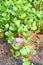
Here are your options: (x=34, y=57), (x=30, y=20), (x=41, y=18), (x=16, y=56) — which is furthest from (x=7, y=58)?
(x=41, y=18)

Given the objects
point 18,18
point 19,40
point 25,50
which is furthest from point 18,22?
point 25,50

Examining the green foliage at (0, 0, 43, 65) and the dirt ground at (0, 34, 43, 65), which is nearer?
the dirt ground at (0, 34, 43, 65)

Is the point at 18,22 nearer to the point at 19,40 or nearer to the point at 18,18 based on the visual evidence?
the point at 18,18

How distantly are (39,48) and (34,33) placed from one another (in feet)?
0.79

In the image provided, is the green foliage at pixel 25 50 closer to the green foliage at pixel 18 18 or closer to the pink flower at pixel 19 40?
the pink flower at pixel 19 40

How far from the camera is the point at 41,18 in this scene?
2.55 m

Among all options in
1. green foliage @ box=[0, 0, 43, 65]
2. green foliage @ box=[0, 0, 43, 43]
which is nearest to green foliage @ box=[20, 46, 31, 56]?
green foliage @ box=[0, 0, 43, 65]

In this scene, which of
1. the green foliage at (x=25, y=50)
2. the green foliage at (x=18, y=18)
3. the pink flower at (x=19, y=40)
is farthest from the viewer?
the green foliage at (x=18, y=18)

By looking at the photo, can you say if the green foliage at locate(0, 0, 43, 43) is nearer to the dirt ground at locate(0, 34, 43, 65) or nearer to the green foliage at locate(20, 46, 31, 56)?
the dirt ground at locate(0, 34, 43, 65)

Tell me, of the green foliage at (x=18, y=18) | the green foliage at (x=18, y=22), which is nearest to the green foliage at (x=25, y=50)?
the green foliage at (x=18, y=22)

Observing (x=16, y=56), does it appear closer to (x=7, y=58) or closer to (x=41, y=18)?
(x=7, y=58)

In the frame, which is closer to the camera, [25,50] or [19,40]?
[25,50]

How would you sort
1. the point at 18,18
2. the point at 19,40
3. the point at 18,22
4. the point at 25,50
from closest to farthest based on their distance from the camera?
the point at 25,50
the point at 19,40
the point at 18,22
the point at 18,18

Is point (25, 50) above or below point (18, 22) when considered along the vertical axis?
below
